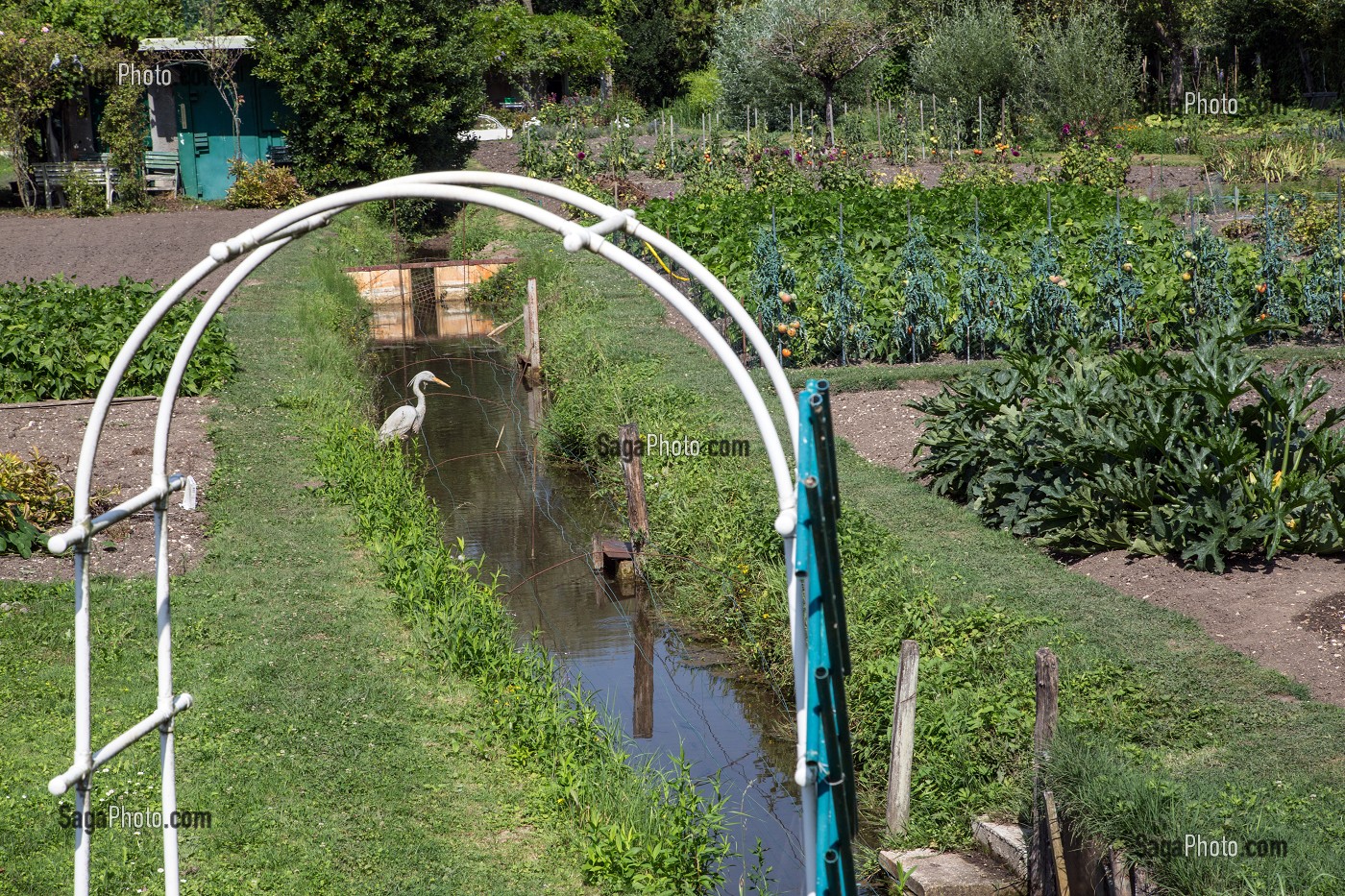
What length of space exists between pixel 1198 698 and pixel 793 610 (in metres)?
3.63

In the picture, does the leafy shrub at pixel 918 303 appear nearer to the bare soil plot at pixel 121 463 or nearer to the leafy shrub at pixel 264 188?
the bare soil plot at pixel 121 463

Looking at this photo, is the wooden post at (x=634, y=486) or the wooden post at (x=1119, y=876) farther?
the wooden post at (x=634, y=486)

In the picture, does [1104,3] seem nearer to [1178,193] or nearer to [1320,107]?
[1320,107]

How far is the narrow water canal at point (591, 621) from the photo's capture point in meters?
6.72

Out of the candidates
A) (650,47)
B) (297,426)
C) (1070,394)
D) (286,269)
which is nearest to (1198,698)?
(1070,394)

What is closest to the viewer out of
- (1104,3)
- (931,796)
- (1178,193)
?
(931,796)

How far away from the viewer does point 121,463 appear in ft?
33.6

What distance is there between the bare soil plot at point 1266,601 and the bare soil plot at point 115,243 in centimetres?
1398

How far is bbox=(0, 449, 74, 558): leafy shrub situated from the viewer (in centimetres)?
848

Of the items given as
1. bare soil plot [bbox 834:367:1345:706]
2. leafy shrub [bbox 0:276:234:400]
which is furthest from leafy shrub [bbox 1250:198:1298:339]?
leafy shrub [bbox 0:276:234:400]

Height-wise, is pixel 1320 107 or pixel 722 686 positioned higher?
pixel 1320 107

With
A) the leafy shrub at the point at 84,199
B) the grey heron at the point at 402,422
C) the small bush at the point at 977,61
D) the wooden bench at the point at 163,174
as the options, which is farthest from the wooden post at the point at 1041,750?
the wooden bench at the point at 163,174

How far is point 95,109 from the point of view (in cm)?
2972

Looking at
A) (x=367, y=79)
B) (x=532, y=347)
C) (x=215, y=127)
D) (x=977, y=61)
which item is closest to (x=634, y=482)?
(x=532, y=347)
